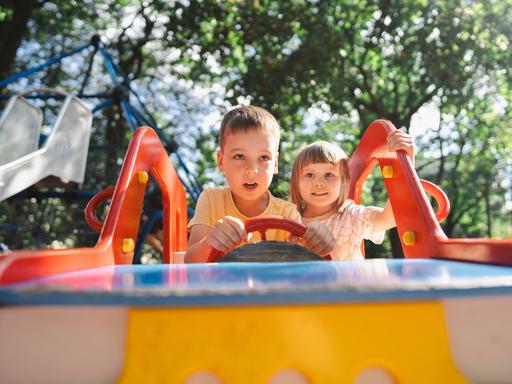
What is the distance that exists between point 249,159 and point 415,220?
2.12ft

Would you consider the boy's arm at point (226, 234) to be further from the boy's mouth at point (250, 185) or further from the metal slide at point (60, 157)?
the metal slide at point (60, 157)

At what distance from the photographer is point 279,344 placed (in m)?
0.87

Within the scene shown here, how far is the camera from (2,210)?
25.6ft

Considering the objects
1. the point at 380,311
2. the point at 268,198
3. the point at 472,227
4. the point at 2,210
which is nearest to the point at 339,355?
the point at 380,311

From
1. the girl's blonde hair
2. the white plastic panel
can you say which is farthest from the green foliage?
the girl's blonde hair

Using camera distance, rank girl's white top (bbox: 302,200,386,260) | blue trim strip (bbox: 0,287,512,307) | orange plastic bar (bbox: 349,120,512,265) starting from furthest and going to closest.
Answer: girl's white top (bbox: 302,200,386,260) → orange plastic bar (bbox: 349,120,512,265) → blue trim strip (bbox: 0,287,512,307)

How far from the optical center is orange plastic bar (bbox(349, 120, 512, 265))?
111 centimetres

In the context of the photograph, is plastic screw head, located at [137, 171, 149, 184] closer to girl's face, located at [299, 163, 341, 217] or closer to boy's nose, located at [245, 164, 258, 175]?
boy's nose, located at [245, 164, 258, 175]

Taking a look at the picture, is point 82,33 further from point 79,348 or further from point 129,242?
point 79,348

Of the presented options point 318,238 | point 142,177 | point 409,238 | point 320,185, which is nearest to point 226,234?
point 318,238

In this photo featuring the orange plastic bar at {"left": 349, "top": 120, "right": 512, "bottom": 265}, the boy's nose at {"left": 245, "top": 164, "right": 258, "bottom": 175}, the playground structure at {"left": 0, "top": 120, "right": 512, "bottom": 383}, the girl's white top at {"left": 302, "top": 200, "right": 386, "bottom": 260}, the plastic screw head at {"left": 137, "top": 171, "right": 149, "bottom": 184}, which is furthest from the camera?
the girl's white top at {"left": 302, "top": 200, "right": 386, "bottom": 260}

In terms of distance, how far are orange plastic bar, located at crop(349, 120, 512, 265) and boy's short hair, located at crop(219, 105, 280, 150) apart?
19.2 inches

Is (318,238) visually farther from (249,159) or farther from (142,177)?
(142,177)

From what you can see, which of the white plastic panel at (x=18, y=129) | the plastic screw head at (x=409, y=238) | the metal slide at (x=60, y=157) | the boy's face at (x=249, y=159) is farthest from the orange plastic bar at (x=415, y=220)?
the white plastic panel at (x=18, y=129)
